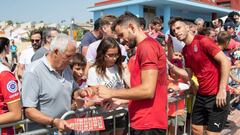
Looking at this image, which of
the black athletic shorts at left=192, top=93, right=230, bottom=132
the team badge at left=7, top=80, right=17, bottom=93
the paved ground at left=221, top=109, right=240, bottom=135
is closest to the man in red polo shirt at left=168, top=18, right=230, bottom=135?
the black athletic shorts at left=192, top=93, right=230, bottom=132

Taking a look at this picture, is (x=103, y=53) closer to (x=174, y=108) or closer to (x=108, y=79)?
(x=108, y=79)

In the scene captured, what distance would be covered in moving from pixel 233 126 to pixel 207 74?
2.86m

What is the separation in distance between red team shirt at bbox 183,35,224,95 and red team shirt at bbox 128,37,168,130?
51.3 inches

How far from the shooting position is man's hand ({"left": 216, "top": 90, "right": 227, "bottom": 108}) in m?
3.90

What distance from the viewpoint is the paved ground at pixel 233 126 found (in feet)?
19.6

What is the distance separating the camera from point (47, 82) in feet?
8.63

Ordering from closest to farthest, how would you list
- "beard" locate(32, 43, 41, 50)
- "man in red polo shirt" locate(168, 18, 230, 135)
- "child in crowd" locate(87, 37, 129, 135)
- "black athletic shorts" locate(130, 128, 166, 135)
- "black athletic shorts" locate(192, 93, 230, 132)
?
"black athletic shorts" locate(130, 128, 166, 135), "child in crowd" locate(87, 37, 129, 135), "man in red polo shirt" locate(168, 18, 230, 135), "black athletic shorts" locate(192, 93, 230, 132), "beard" locate(32, 43, 41, 50)

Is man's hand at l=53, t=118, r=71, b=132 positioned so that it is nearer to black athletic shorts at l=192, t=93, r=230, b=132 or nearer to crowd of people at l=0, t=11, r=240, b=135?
crowd of people at l=0, t=11, r=240, b=135

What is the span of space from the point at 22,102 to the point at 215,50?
2.38 meters

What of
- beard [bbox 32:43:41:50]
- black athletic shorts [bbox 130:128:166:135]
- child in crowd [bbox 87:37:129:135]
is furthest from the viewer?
beard [bbox 32:43:41:50]

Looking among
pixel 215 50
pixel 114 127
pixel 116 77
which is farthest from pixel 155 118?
pixel 215 50

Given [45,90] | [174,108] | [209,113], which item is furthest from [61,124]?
[209,113]

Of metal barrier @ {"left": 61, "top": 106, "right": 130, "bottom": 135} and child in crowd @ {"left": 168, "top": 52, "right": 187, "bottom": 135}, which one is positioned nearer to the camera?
metal barrier @ {"left": 61, "top": 106, "right": 130, "bottom": 135}

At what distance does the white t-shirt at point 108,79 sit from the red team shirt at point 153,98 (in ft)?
2.37
